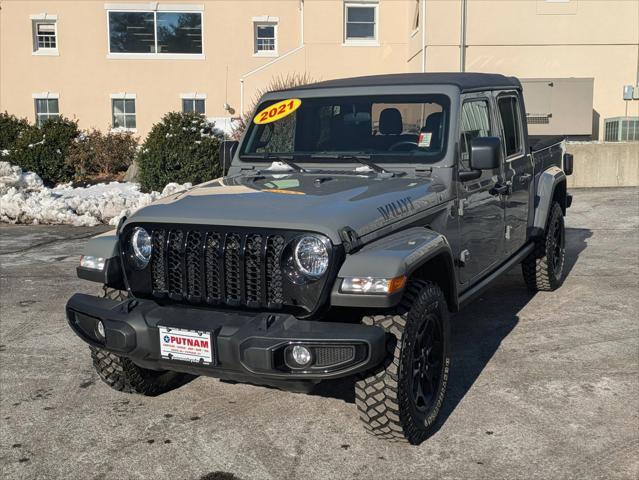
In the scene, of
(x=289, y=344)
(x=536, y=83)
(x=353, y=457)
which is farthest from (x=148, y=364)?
(x=536, y=83)

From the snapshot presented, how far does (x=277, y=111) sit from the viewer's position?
207 inches

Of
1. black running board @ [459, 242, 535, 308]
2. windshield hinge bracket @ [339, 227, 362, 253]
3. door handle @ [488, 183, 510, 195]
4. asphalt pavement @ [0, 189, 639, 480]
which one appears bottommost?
asphalt pavement @ [0, 189, 639, 480]

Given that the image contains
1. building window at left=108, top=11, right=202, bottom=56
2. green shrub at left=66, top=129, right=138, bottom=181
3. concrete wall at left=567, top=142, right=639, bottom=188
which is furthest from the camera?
building window at left=108, top=11, right=202, bottom=56

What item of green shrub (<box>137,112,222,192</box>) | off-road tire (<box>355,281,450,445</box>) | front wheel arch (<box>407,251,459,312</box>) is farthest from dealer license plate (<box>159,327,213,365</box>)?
green shrub (<box>137,112,222,192</box>)

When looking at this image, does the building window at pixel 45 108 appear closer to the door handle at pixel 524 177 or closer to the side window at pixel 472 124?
the door handle at pixel 524 177

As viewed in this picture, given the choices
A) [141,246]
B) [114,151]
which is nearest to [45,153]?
[114,151]

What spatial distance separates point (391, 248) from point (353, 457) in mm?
1087

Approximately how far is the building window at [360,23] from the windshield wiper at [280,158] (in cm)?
1890

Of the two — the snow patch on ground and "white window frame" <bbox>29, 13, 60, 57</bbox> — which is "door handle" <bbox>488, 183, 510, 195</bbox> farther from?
"white window frame" <bbox>29, 13, 60, 57</bbox>

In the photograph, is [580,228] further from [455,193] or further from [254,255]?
[254,255]

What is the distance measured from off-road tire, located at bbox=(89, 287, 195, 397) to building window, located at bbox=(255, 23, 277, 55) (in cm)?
2068

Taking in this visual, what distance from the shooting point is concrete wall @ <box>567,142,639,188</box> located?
15.8 m

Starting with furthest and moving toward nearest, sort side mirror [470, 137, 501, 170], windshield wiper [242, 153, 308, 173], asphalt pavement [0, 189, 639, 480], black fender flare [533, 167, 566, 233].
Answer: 1. black fender flare [533, 167, 566, 233]
2. windshield wiper [242, 153, 308, 173]
3. side mirror [470, 137, 501, 170]
4. asphalt pavement [0, 189, 639, 480]

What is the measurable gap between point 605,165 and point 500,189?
1172cm
